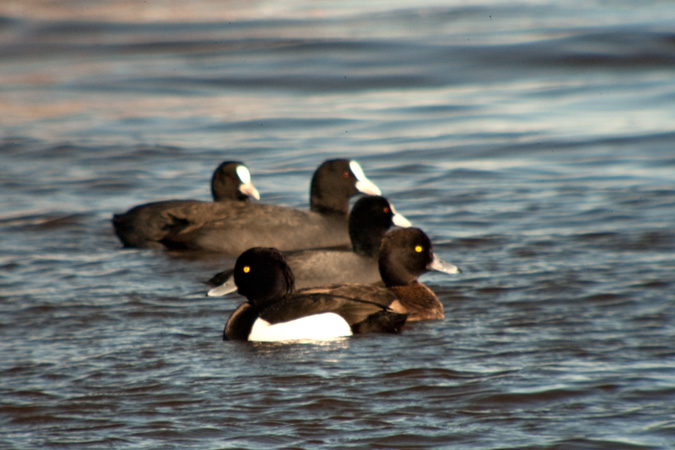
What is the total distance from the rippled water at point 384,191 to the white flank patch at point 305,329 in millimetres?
136

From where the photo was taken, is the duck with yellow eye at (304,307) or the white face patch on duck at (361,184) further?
the white face patch on duck at (361,184)

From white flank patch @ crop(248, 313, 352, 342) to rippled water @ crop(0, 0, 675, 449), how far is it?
0.14 metres

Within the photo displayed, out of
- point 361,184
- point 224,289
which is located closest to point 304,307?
point 224,289

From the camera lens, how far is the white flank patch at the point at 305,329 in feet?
25.6

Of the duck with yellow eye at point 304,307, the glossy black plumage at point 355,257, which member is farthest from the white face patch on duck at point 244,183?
the duck with yellow eye at point 304,307

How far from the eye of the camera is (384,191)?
12.7m

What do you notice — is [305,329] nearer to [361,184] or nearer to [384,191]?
[361,184]

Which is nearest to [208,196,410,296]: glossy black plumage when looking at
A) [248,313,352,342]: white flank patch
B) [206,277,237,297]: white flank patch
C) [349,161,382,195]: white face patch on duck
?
[206,277,237,297]: white flank patch

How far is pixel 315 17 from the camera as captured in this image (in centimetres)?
2433

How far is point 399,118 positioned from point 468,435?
416 inches

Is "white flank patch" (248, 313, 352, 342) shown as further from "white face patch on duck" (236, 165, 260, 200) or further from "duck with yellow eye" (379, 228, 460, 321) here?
"white face patch on duck" (236, 165, 260, 200)

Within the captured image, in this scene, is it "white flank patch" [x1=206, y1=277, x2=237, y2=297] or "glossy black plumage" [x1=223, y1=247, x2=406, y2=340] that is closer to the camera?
"glossy black plumage" [x1=223, y1=247, x2=406, y2=340]

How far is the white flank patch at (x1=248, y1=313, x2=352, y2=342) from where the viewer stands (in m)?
7.80

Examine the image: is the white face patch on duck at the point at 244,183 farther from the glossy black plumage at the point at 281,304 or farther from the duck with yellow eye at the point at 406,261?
the glossy black plumage at the point at 281,304
